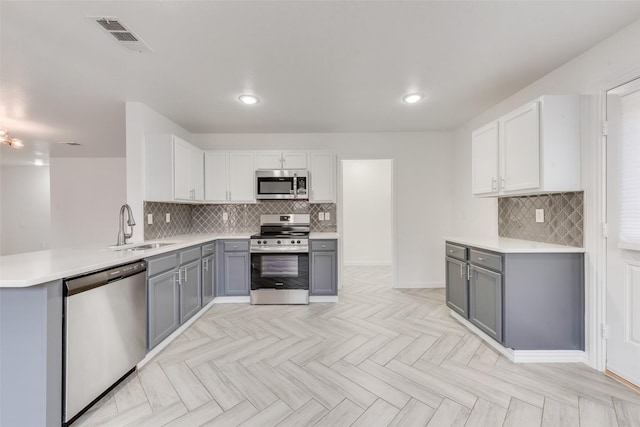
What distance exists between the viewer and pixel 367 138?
14.1 feet

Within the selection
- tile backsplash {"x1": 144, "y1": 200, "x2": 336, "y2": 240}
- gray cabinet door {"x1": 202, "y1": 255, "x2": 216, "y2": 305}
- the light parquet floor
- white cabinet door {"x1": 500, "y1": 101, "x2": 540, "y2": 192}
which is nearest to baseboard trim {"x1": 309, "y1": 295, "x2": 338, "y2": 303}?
the light parquet floor

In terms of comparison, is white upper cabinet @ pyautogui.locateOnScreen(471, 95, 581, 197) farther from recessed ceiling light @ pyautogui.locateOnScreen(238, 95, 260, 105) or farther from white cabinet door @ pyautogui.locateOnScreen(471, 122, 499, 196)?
recessed ceiling light @ pyautogui.locateOnScreen(238, 95, 260, 105)

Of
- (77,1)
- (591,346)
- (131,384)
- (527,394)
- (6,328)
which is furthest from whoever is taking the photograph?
(591,346)

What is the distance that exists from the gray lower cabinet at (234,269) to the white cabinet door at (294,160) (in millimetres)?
1270

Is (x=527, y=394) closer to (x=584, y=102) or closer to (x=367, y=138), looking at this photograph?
(x=584, y=102)

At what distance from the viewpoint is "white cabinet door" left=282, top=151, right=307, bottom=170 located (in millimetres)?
3986

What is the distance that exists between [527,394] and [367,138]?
3544 mm

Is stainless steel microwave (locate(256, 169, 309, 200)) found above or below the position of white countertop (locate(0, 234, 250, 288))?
above

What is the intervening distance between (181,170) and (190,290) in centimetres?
146

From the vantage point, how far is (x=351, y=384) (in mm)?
1927

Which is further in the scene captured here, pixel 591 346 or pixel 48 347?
pixel 591 346

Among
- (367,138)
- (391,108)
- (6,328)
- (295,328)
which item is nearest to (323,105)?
(391,108)

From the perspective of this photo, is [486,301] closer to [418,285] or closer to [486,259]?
[486,259]

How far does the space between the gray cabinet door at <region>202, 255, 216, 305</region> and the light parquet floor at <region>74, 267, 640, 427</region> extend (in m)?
0.44
